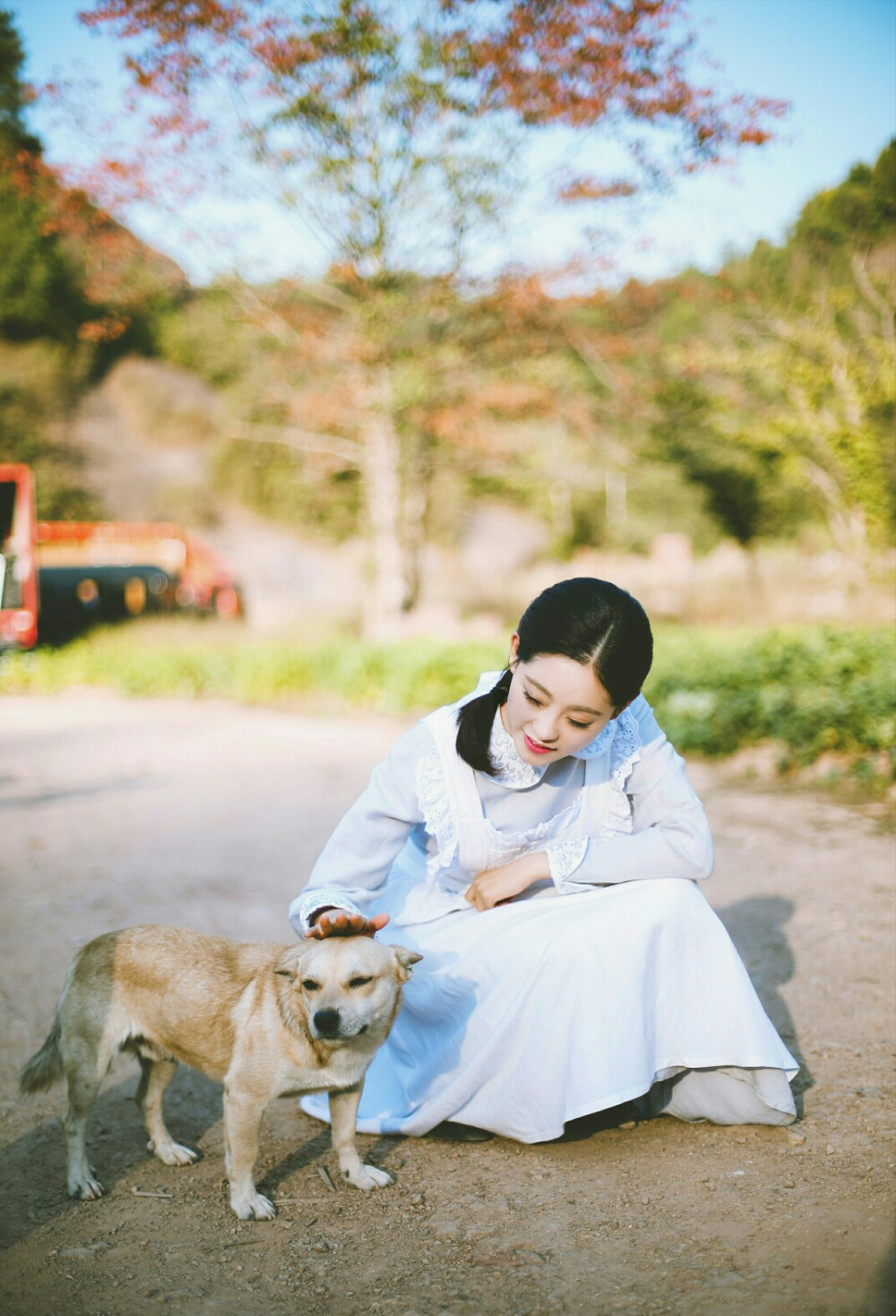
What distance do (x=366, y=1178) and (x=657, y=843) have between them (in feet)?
3.89

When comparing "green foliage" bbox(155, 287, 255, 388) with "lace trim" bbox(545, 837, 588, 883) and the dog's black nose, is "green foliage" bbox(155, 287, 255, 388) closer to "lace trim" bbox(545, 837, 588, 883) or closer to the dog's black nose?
"lace trim" bbox(545, 837, 588, 883)

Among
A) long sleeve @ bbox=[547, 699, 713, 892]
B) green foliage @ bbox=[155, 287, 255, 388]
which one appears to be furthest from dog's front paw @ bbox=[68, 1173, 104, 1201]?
green foliage @ bbox=[155, 287, 255, 388]

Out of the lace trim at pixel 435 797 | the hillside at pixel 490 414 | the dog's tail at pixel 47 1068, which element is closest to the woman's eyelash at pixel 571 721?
the lace trim at pixel 435 797

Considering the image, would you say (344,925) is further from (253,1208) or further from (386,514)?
(386,514)

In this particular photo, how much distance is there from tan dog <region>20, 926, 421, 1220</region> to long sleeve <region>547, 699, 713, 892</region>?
54 centimetres

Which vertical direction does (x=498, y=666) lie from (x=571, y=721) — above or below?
below

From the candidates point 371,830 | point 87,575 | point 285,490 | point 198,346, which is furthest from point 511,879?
point 198,346

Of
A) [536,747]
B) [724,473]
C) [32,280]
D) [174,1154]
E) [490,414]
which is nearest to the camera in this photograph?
[536,747]

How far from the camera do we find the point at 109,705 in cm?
1196

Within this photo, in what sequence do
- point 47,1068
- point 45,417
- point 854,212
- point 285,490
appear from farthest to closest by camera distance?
point 45,417, point 285,490, point 854,212, point 47,1068

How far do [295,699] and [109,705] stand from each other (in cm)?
217

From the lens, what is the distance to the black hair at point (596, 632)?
2602 mm

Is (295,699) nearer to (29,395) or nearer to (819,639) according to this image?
(819,639)

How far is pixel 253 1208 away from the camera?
2.65 meters
